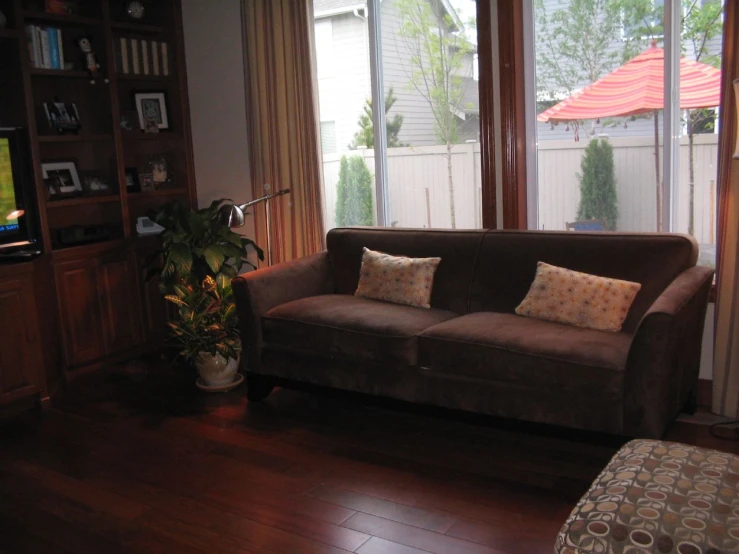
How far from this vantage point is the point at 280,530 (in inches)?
102

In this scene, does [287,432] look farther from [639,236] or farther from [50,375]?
[639,236]

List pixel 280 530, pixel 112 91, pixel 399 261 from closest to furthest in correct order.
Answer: pixel 280 530 → pixel 399 261 → pixel 112 91

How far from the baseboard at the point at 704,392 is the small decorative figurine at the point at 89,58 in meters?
3.79

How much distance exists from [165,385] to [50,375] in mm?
643

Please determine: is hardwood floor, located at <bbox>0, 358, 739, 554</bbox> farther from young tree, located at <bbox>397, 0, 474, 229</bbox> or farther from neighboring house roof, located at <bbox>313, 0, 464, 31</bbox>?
neighboring house roof, located at <bbox>313, 0, 464, 31</bbox>

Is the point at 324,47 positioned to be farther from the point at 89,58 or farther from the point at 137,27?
the point at 89,58

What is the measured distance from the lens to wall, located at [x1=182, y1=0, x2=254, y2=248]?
4.93 metres

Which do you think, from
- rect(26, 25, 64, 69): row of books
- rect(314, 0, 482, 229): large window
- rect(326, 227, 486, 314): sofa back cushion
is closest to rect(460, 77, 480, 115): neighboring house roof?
rect(314, 0, 482, 229): large window

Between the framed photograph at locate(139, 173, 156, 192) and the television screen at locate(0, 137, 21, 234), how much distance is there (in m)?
1.02

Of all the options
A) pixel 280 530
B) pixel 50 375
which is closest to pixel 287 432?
pixel 280 530

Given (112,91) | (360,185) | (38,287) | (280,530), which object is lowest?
(280,530)

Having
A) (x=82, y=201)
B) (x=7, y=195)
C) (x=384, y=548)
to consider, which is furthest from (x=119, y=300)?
(x=384, y=548)

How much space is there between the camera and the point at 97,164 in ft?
15.7

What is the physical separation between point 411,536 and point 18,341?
2445mm
